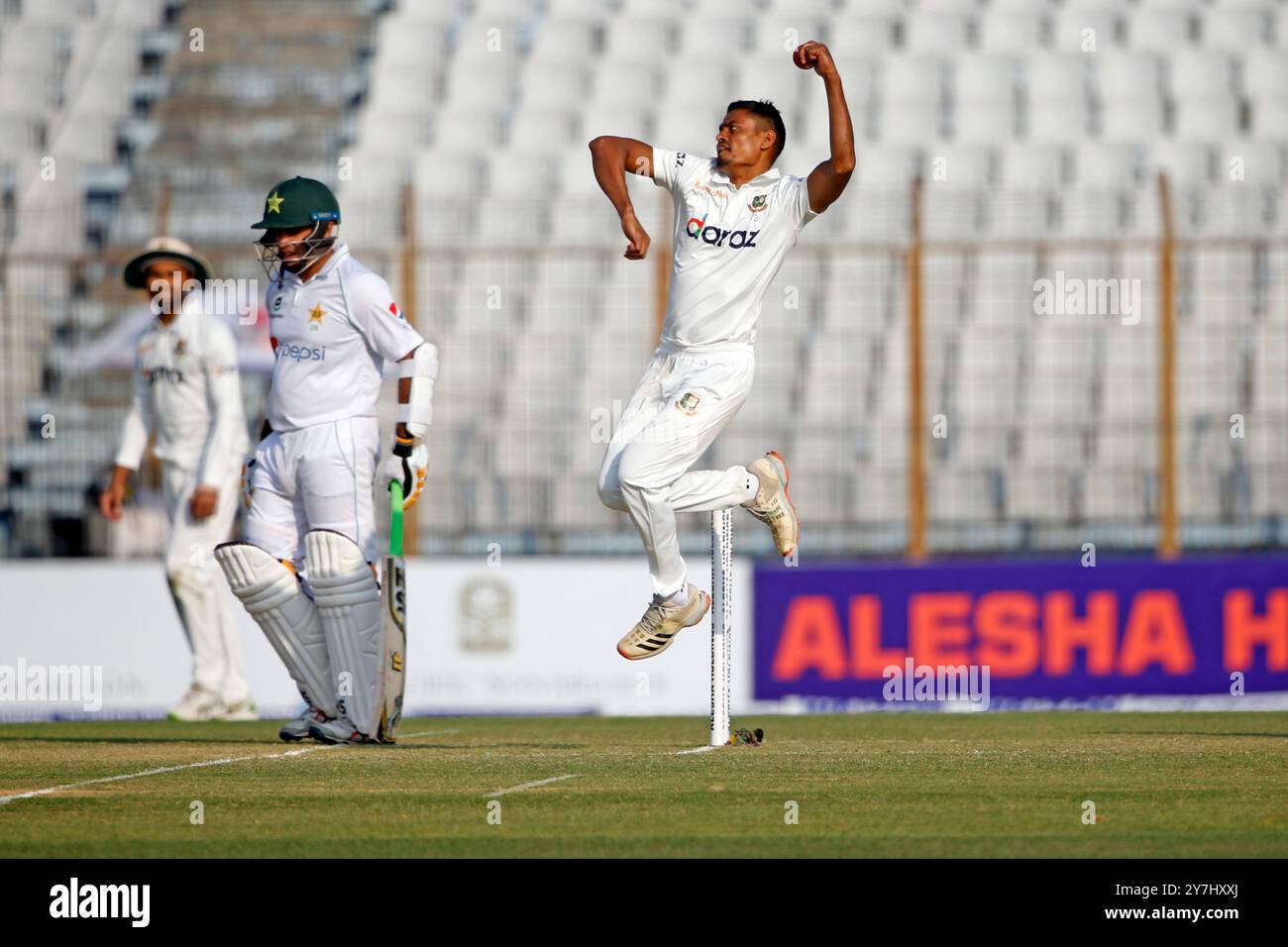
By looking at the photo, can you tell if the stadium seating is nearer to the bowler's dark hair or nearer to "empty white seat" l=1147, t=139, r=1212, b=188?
"empty white seat" l=1147, t=139, r=1212, b=188

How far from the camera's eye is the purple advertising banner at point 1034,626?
14.5 meters

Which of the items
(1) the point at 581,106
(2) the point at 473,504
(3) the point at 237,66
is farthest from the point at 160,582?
(3) the point at 237,66

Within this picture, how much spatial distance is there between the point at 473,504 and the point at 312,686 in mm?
6561

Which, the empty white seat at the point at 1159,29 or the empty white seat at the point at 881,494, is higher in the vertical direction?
the empty white seat at the point at 1159,29

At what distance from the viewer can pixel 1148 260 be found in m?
18.4

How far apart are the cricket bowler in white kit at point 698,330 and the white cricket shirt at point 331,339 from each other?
121 centimetres

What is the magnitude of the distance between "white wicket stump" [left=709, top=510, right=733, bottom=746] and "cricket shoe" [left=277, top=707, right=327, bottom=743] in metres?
1.87

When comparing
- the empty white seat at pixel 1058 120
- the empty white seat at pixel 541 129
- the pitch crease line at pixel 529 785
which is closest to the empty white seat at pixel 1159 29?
the empty white seat at pixel 1058 120

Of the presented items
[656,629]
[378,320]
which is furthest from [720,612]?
[378,320]

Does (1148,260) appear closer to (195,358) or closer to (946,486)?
(946,486)

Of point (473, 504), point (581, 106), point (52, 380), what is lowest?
point (473, 504)

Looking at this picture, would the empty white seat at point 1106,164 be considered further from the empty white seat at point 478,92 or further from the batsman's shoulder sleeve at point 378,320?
the batsman's shoulder sleeve at point 378,320

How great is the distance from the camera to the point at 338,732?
9578 mm

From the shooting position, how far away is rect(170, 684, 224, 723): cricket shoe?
12758 millimetres
